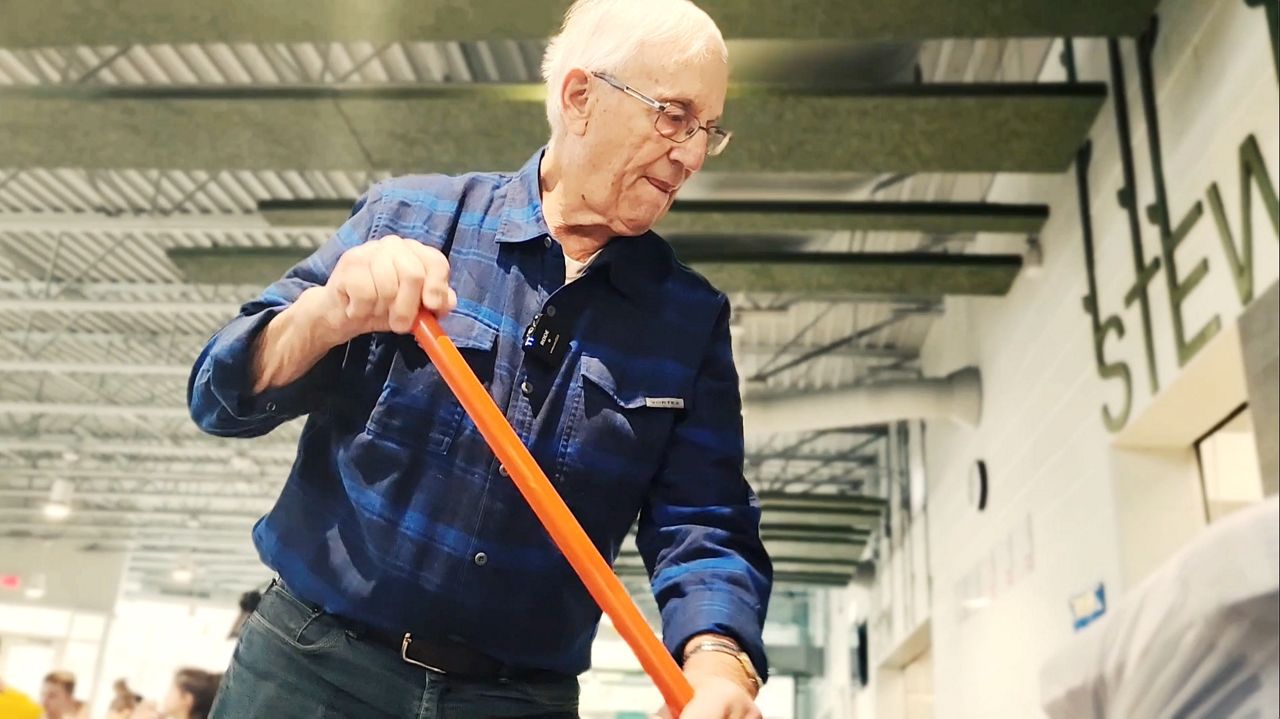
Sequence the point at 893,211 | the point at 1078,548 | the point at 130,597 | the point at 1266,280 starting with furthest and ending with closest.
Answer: the point at 130,597, the point at 893,211, the point at 1078,548, the point at 1266,280

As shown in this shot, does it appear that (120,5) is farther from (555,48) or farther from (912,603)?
(912,603)

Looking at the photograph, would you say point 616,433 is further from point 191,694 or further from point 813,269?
point 191,694

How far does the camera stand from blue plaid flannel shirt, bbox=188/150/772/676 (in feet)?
3.25

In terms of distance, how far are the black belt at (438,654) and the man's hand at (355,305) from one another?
246mm

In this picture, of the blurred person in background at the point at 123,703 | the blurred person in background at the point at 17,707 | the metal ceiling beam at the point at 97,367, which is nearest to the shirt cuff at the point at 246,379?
the blurred person in background at the point at 17,707

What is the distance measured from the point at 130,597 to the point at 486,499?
23.9 meters

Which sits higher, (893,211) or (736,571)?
(893,211)

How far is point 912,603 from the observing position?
8867 mm

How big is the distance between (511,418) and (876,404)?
6.05 metres

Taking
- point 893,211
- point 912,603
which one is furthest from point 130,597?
point 893,211

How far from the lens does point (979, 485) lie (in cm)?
626

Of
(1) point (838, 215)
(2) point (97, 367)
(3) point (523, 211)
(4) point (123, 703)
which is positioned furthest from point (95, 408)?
(3) point (523, 211)

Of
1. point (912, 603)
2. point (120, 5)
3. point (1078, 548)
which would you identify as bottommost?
point (1078, 548)

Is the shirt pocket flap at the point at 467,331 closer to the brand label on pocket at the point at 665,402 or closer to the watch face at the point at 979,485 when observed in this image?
the brand label on pocket at the point at 665,402
